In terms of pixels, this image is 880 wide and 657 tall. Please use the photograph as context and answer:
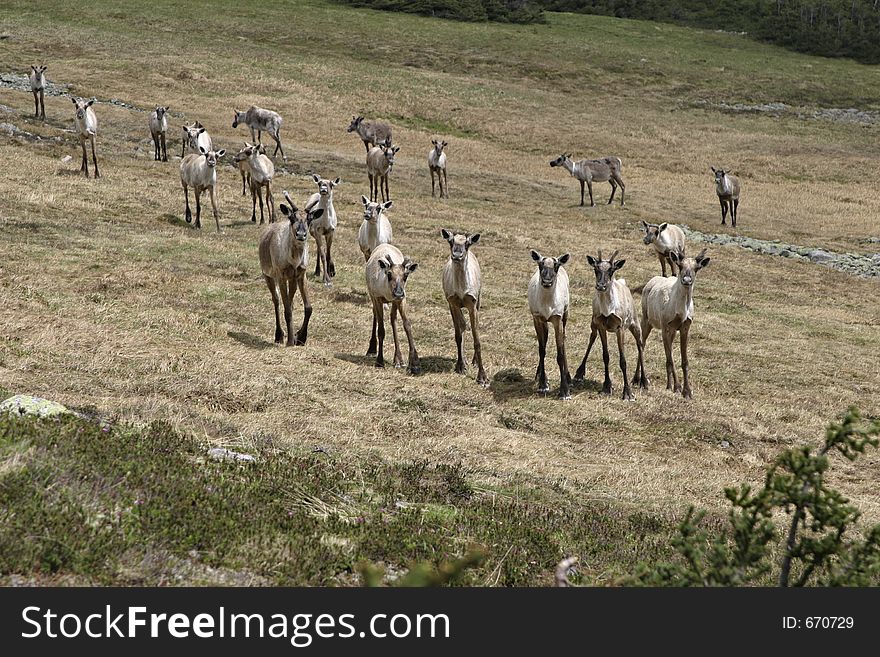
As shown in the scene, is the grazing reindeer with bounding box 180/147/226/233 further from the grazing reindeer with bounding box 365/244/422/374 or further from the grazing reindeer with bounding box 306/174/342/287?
the grazing reindeer with bounding box 365/244/422/374

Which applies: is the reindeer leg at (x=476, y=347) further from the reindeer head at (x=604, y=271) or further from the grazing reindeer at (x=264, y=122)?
the grazing reindeer at (x=264, y=122)

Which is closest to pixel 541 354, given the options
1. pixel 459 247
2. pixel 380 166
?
pixel 459 247

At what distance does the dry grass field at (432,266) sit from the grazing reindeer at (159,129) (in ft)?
3.47

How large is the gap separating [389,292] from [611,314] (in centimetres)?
395

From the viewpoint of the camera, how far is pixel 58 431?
780 centimetres

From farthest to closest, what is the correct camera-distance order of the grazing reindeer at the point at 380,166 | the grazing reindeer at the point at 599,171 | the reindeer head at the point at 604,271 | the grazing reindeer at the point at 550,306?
the grazing reindeer at the point at 599,171 < the grazing reindeer at the point at 380,166 < the reindeer head at the point at 604,271 < the grazing reindeer at the point at 550,306

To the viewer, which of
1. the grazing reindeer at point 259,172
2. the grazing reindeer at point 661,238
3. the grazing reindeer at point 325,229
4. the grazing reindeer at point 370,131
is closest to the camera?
the grazing reindeer at point 325,229

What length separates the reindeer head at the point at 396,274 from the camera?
50.6 feet

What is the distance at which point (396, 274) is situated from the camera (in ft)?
50.9

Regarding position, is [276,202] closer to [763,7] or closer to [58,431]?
[58,431]

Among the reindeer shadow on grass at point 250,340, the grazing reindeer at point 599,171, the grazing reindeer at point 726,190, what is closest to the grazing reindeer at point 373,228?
the reindeer shadow on grass at point 250,340

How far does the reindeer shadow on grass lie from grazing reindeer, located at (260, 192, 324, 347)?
36 centimetres
